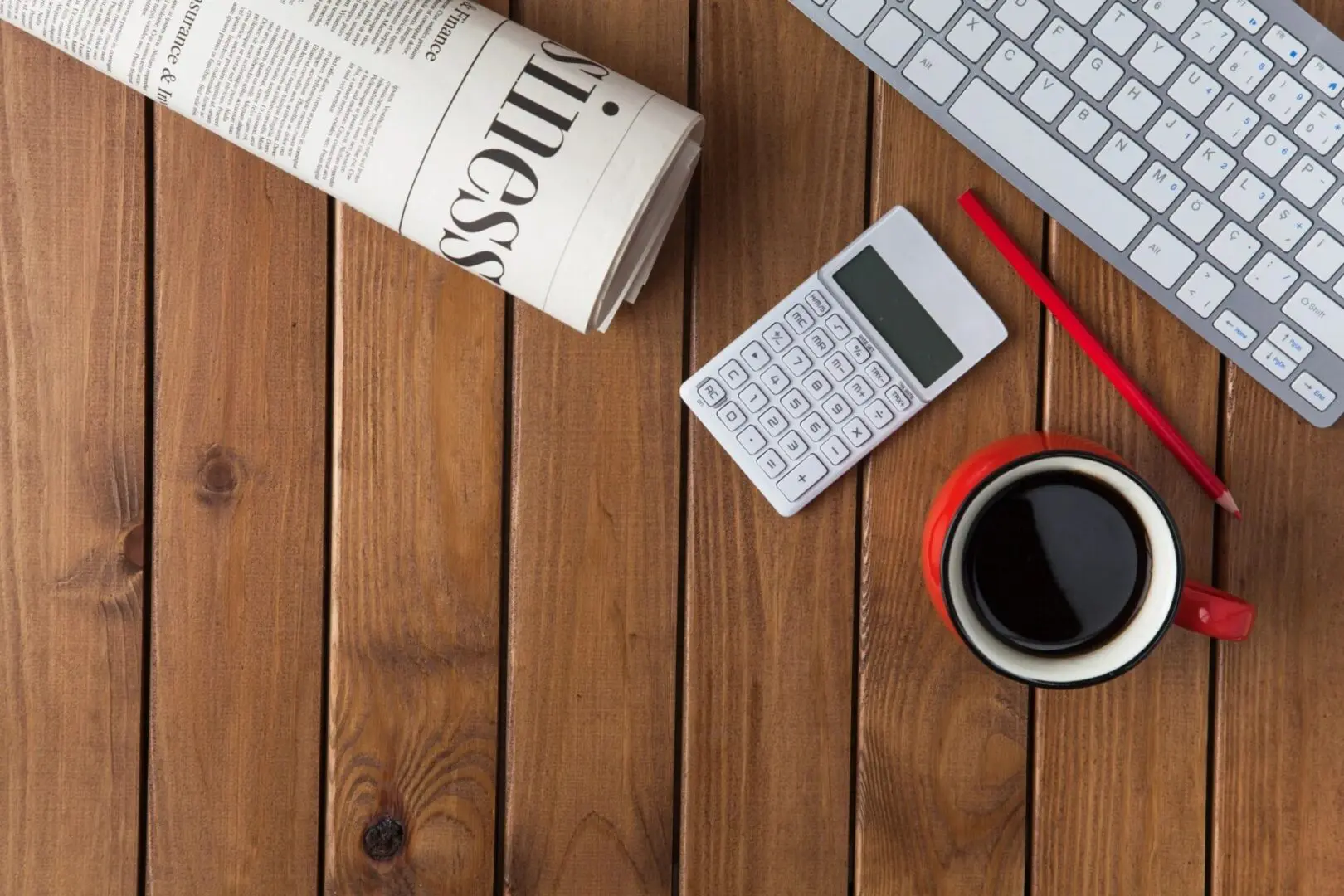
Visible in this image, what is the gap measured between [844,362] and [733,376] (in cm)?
6

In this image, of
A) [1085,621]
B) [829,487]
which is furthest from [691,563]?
[1085,621]

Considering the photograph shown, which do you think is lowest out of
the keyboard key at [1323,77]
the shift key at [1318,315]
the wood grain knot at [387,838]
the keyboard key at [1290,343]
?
the wood grain knot at [387,838]

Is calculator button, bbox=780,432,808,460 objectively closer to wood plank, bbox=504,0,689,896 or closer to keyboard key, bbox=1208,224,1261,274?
wood plank, bbox=504,0,689,896

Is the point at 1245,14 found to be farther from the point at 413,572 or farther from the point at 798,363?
the point at 413,572

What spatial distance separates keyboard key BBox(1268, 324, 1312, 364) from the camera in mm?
488

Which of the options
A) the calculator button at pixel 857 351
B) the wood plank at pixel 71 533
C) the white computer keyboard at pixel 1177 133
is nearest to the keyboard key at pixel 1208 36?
the white computer keyboard at pixel 1177 133

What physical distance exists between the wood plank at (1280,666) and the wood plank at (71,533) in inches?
21.8

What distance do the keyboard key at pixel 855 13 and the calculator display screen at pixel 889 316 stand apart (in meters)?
0.10

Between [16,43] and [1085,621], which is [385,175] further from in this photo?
[1085,621]

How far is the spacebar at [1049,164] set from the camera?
0.49 meters

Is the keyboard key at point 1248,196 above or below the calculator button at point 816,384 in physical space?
above

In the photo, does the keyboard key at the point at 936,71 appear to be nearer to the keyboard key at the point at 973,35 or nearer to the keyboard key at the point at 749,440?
the keyboard key at the point at 973,35

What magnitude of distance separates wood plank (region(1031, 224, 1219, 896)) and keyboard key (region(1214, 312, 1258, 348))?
0.05 feet

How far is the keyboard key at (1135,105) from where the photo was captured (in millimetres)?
483
